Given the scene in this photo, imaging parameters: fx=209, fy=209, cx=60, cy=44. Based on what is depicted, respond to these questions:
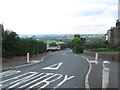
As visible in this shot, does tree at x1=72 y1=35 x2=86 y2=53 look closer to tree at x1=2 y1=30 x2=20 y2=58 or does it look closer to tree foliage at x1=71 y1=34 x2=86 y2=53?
tree foliage at x1=71 y1=34 x2=86 y2=53

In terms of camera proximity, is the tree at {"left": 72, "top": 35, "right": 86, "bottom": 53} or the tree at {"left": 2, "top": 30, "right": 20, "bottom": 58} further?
the tree at {"left": 72, "top": 35, "right": 86, "bottom": 53}

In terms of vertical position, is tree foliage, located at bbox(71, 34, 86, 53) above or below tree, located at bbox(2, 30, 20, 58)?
below

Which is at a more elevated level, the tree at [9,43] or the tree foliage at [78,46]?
the tree at [9,43]

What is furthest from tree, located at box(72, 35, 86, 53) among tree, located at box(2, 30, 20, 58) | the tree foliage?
tree, located at box(2, 30, 20, 58)

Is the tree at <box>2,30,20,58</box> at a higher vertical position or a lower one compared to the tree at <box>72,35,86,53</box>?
higher

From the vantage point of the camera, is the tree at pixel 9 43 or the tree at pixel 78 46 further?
the tree at pixel 78 46

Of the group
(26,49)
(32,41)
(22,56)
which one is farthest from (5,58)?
(32,41)

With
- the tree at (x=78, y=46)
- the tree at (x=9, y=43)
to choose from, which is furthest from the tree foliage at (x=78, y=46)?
the tree at (x=9, y=43)

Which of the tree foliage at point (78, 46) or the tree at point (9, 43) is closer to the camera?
the tree at point (9, 43)

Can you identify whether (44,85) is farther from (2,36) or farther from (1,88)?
(2,36)

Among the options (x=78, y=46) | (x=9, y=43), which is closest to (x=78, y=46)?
(x=78, y=46)

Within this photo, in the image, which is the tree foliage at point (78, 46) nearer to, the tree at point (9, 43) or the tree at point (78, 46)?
the tree at point (78, 46)

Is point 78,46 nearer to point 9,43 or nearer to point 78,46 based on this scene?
point 78,46

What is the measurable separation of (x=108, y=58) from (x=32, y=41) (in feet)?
37.6
